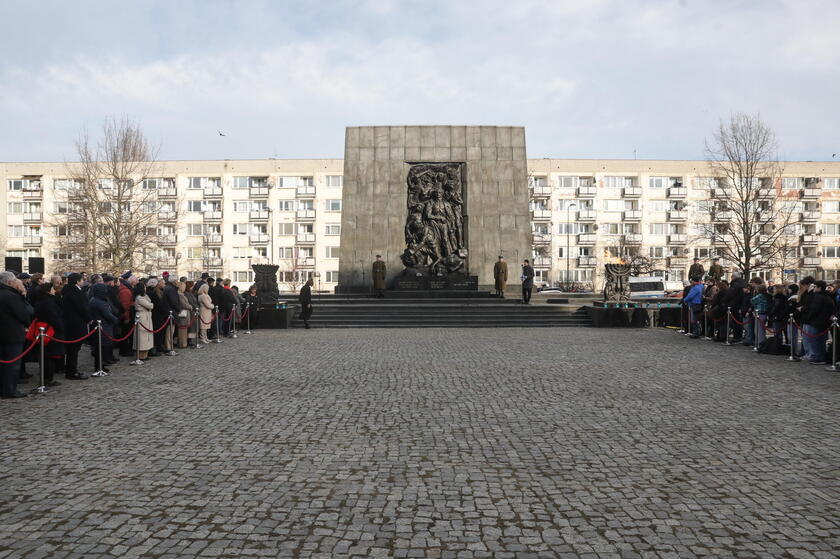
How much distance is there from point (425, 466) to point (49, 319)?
7496 millimetres

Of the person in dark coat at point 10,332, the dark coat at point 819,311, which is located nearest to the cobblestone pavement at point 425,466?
the person in dark coat at point 10,332

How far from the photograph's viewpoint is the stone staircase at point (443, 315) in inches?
842

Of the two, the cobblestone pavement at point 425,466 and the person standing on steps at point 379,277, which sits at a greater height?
the person standing on steps at point 379,277

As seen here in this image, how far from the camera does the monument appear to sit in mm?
26719

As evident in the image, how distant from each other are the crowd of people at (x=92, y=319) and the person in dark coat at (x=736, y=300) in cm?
1312

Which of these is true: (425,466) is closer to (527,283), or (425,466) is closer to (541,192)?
(527,283)

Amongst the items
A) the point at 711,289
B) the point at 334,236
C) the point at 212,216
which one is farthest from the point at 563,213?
the point at 711,289

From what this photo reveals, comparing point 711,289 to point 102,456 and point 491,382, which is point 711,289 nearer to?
point 491,382

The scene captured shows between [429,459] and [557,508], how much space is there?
1452 mm

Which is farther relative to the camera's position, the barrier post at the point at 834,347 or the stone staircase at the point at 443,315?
the stone staircase at the point at 443,315

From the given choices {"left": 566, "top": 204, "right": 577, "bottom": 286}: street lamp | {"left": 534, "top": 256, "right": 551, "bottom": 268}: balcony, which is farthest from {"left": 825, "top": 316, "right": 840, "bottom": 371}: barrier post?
{"left": 534, "top": 256, "right": 551, "bottom": 268}: balcony

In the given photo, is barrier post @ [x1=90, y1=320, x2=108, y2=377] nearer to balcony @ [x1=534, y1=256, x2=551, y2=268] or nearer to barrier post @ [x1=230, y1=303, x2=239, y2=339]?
barrier post @ [x1=230, y1=303, x2=239, y2=339]

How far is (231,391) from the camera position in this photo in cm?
889

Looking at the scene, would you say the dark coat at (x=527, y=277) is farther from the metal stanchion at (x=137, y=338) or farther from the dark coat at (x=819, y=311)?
the metal stanchion at (x=137, y=338)
